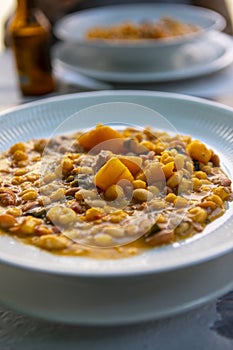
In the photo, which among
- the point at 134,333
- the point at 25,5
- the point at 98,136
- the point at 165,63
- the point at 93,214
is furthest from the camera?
the point at 165,63

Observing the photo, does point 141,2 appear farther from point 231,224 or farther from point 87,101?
point 231,224

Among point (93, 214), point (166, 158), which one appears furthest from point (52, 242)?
point (166, 158)

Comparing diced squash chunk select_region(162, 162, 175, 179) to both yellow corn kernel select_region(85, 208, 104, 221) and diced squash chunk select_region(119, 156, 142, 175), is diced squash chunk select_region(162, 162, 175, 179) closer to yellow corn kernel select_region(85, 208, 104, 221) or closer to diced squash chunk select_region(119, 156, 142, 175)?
diced squash chunk select_region(119, 156, 142, 175)

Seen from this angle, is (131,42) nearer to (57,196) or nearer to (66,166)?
(66,166)

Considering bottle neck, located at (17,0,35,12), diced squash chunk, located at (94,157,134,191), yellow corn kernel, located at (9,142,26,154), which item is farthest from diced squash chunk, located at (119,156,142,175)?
bottle neck, located at (17,0,35,12)

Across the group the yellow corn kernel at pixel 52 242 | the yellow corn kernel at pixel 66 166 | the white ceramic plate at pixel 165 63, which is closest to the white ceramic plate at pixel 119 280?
the yellow corn kernel at pixel 52 242

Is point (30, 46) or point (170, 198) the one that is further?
point (30, 46)

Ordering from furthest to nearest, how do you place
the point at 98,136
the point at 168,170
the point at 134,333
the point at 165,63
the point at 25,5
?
the point at 165,63 → the point at 25,5 → the point at 98,136 → the point at 168,170 → the point at 134,333
